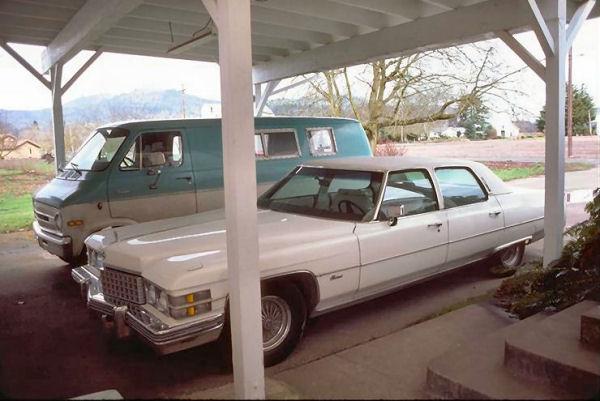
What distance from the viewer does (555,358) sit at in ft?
9.55

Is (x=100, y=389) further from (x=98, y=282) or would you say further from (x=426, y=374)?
(x=426, y=374)

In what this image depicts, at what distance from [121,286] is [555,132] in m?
4.64

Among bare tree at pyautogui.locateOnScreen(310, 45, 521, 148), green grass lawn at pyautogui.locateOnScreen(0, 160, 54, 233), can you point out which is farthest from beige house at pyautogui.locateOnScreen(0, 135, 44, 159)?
bare tree at pyautogui.locateOnScreen(310, 45, 521, 148)

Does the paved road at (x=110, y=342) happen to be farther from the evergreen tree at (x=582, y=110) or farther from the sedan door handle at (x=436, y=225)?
the evergreen tree at (x=582, y=110)

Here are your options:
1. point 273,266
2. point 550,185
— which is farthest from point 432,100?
point 273,266

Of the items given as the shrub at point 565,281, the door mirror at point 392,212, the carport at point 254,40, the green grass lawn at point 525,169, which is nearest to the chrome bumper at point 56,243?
the carport at point 254,40

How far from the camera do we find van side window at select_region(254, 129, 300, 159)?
761cm

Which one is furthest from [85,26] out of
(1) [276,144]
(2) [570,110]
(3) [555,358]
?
(2) [570,110]

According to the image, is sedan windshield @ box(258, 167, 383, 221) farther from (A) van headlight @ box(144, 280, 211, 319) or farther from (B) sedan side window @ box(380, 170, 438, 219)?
(A) van headlight @ box(144, 280, 211, 319)

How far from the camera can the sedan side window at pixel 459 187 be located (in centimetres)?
528

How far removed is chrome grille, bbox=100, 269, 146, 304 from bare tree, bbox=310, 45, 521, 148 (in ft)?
42.6

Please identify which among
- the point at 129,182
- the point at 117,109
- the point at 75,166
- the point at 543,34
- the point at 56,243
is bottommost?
the point at 56,243

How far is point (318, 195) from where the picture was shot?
497 cm

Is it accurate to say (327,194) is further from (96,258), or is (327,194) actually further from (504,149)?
(504,149)
